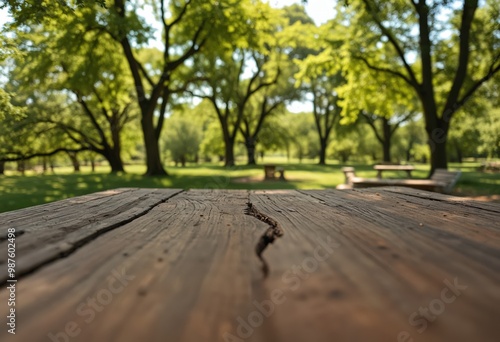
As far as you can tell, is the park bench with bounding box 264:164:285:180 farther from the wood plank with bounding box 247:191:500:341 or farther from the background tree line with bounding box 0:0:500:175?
the wood plank with bounding box 247:191:500:341

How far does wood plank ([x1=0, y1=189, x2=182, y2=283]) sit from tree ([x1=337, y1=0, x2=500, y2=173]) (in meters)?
14.4

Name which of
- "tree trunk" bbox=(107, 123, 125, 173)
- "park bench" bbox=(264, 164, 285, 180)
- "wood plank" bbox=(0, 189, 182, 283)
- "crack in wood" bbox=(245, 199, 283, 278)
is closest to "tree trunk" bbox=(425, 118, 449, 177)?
"park bench" bbox=(264, 164, 285, 180)

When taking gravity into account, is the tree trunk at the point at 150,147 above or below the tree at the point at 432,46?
below

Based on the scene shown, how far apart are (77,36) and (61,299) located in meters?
16.6

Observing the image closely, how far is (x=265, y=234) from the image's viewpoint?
4.61ft

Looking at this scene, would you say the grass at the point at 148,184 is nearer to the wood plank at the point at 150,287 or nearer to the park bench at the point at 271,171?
the park bench at the point at 271,171

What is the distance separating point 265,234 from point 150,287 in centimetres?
63

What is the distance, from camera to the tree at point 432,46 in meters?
14.0

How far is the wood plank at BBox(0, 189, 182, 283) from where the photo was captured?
1118 millimetres

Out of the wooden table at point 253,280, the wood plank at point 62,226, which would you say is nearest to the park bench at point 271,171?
the wood plank at point 62,226

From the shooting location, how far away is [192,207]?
2211 millimetres

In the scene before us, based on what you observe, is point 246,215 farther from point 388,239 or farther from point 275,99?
point 275,99

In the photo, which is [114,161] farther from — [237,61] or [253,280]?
[253,280]

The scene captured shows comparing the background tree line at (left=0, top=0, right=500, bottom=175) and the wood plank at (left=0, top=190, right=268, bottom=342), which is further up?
the background tree line at (left=0, top=0, right=500, bottom=175)
